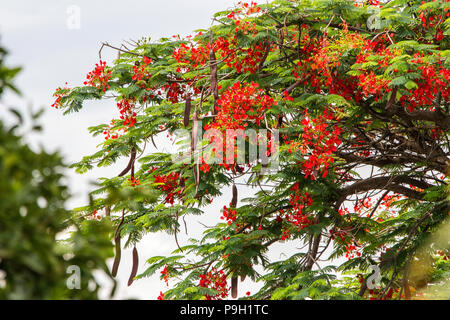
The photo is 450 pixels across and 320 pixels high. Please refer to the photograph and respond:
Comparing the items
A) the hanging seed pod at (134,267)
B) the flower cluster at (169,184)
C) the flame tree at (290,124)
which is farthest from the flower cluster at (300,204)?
the hanging seed pod at (134,267)

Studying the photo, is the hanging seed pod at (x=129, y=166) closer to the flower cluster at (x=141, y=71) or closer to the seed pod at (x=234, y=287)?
the flower cluster at (x=141, y=71)

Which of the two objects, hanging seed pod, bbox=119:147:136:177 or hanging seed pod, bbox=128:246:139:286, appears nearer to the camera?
hanging seed pod, bbox=128:246:139:286

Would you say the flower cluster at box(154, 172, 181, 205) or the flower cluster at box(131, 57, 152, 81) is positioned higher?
the flower cluster at box(131, 57, 152, 81)

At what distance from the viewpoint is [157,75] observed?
27.3 ft

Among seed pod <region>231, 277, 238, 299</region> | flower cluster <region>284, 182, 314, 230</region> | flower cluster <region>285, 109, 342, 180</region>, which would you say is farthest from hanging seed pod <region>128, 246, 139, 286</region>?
flower cluster <region>285, 109, 342, 180</region>

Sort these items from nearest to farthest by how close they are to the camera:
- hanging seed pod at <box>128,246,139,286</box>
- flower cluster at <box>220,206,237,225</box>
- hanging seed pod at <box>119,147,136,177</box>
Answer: hanging seed pod at <box>128,246,139,286</box> → hanging seed pod at <box>119,147,136,177</box> → flower cluster at <box>220,206,237,225</box>

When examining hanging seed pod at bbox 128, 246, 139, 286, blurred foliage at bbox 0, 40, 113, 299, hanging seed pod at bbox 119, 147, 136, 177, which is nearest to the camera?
blurred foliage at bbox 0, 40, 113, 299

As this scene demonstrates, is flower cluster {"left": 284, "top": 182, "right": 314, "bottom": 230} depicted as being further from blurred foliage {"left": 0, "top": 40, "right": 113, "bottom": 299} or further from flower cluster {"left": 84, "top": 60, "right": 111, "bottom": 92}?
blurred foliage {"left": 0, "top": 40, "right": 113, "bottom": 299}

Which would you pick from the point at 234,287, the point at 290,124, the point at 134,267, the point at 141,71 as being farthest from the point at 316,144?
the point at 141,71

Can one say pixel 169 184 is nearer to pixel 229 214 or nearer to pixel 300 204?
pixel 229 214

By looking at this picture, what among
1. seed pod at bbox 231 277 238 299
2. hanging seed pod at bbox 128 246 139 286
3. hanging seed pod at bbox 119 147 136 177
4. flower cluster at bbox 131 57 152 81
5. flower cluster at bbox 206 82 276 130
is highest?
flower cluster at bbox 131 57 152 81

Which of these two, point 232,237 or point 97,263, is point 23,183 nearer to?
point 97,263
